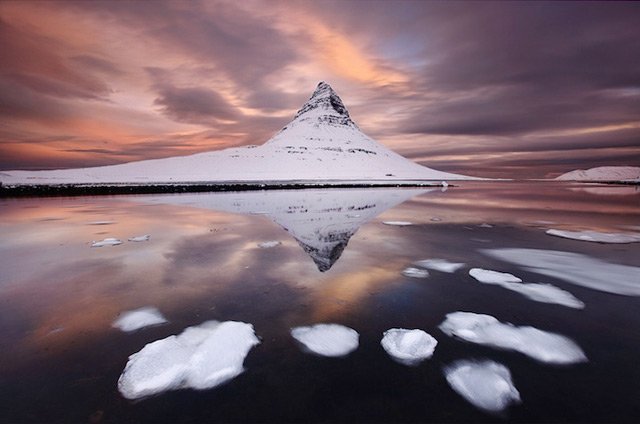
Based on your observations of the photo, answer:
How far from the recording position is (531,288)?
5.33m

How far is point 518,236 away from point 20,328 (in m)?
12.0

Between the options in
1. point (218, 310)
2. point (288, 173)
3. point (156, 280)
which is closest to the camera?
point (218, 310)

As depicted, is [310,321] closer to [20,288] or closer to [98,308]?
[98,308]

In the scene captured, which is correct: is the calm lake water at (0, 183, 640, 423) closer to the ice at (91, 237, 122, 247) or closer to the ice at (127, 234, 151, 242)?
the ice at (91, 237, 122, 247)

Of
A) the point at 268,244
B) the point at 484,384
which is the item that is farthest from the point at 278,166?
the point at 484,384

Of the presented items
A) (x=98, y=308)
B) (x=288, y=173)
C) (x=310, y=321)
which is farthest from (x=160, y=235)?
(x=288, y=173)

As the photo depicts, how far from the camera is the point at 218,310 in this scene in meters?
4.48

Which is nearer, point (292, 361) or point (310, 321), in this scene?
point (292, 361)

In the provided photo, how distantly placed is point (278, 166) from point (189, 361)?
117 meters

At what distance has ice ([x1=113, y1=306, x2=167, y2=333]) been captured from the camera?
405cm

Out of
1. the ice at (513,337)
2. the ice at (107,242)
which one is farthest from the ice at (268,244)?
the ice at (513,337)

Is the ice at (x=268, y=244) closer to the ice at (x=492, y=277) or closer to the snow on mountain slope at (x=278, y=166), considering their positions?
the ice at (x=492, y=277)

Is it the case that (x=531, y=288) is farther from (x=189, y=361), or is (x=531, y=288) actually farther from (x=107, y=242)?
(x=107, y=242)

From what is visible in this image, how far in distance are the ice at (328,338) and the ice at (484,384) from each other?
1.07 metres
